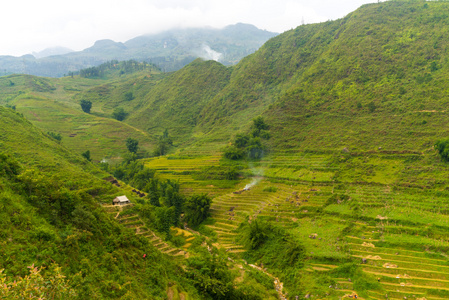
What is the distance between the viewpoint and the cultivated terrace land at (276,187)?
15891 millimetres

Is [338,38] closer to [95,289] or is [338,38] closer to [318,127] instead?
[318,127]

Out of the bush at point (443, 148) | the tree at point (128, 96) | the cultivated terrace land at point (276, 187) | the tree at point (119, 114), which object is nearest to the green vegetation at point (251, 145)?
the cultivated terrace land at point (276, 187)

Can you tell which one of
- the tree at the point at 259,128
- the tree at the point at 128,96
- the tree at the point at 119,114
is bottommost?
the tree at the point at 259,128

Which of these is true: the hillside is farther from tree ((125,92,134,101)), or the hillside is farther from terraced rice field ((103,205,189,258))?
tree ((125,92,134,101))

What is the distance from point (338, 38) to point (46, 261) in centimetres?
9493

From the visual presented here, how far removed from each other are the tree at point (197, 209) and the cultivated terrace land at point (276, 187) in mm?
205

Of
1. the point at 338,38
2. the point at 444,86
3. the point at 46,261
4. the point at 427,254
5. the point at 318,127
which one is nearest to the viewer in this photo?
the point at 46,261

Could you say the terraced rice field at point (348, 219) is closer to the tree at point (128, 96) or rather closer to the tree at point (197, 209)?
the tree at point (197, 209)

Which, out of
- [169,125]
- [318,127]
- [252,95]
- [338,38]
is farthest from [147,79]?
[318,127]

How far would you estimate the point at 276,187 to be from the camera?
140 feet

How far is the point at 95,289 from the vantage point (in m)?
12.0

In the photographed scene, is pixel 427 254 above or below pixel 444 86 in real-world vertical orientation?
below

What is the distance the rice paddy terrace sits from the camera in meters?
23.0

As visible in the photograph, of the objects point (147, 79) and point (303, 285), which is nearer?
point (303, 285)
